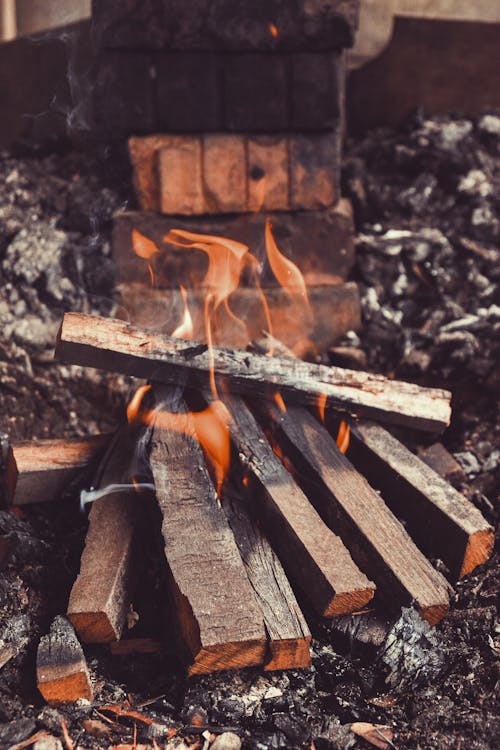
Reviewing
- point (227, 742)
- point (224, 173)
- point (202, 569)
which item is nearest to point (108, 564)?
point (202, 569)

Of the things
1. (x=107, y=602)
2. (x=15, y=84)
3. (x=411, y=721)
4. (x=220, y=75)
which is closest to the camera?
(x=411, y=721)

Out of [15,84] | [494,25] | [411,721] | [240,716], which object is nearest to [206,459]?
[240,716]

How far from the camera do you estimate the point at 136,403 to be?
265 cm

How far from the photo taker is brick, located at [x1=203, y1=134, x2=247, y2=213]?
3.21 m

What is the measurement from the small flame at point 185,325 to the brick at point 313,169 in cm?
61

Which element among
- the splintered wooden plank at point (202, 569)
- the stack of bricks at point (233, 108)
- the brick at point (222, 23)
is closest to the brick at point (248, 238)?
the stack of bricks at point (233, 108)

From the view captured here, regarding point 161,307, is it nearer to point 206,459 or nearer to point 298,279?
point 298,279

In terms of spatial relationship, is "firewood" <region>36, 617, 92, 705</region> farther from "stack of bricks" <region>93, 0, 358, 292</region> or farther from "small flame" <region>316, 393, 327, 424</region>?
"stack of bricks" <region>93, 0, 358, 292</region>

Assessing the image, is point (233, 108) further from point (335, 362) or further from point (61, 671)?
point (61, 671)

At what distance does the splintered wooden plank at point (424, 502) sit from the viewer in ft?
7.24

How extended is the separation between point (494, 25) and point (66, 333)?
2780 millimetres

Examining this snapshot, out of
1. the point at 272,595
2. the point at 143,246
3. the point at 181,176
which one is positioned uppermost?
the point at 181,176

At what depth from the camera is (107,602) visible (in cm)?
194

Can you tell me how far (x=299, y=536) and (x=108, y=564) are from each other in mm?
521
